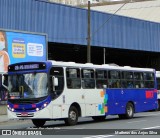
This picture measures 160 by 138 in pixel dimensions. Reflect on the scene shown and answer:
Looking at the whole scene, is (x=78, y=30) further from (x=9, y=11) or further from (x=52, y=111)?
(x=52, y=111)

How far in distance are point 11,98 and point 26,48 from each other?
1488cm

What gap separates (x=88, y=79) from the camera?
23.6 meters

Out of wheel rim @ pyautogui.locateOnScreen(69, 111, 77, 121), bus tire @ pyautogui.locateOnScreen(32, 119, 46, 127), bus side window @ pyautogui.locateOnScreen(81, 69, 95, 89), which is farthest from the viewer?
bus side window @ pyautogui.locateOnScreen(81, 69, 95, 89)

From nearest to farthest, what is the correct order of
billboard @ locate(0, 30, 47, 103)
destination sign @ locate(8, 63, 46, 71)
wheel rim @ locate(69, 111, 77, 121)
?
1. destination sign @ locate(8, 63, 46, 71)
2. wheel rim @ locate(69, 111, 77, 121)
3. billboard @ locate(0, 30, 47, 103)

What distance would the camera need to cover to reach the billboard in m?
34.3

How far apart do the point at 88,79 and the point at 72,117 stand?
92.6 inches

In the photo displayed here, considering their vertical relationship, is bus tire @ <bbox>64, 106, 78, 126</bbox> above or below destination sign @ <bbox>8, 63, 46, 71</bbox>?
below

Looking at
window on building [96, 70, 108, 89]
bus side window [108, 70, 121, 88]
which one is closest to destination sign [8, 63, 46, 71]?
window on building [96, 70, 108, 89]

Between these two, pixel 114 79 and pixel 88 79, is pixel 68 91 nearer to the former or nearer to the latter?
pixel 88 79

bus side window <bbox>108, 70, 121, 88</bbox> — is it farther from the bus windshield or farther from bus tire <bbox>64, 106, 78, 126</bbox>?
the bus windshield

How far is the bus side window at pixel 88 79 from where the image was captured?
23.3 meters

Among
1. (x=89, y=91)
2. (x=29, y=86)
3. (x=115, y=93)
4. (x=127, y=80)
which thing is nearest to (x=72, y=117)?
(x=89, y=91)

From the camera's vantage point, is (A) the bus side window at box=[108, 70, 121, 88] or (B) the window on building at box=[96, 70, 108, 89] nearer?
(B) the window on building at box=[96, 70, 108, 89]

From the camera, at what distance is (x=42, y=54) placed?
123ft
